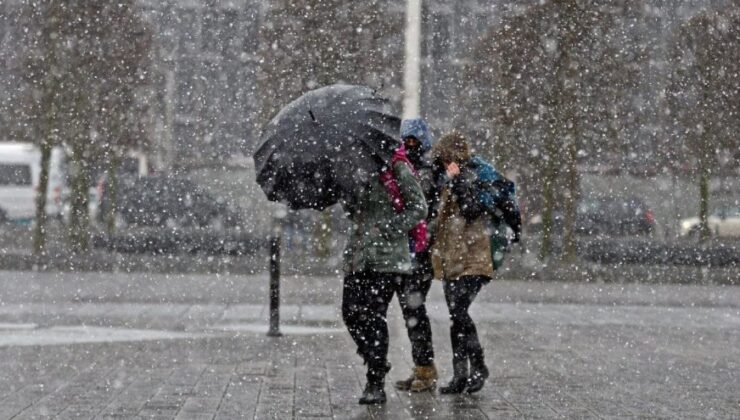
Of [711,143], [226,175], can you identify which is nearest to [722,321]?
[711,143]

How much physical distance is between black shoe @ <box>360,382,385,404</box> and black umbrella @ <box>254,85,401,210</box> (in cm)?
107

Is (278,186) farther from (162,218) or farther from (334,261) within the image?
(162,218)

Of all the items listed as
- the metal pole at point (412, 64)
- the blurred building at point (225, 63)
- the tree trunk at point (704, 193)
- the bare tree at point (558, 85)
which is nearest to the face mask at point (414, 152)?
the metal pole at point (412, 64)

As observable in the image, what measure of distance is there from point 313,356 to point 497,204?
2.62 m

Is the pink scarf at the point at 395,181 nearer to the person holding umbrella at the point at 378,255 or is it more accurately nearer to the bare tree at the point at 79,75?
the person holding umbrella at the point at 378,255

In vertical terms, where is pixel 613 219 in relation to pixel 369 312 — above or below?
above

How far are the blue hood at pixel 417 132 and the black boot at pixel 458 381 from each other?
4.46 ft

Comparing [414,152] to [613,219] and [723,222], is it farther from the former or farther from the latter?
[723,222]

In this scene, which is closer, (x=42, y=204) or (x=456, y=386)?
(x=456, y=386)

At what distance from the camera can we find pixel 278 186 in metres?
7.46

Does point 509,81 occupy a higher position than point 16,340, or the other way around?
point 509,81

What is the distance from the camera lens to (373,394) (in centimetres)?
749

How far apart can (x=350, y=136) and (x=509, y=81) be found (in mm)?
19786

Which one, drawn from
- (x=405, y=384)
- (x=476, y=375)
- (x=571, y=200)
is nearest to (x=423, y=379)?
(x=405, y=384)
